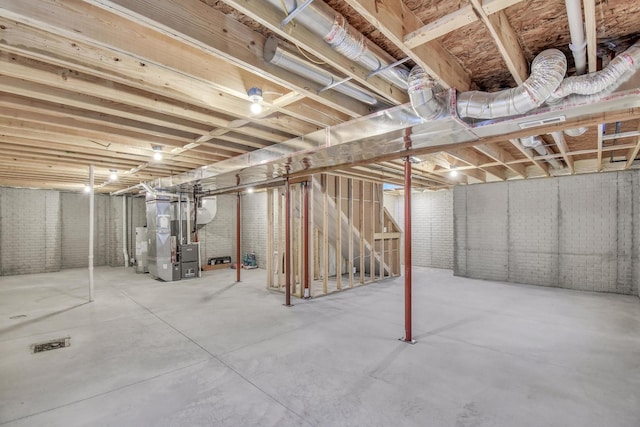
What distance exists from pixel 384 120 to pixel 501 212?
214 inches

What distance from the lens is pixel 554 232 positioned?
6.11 m

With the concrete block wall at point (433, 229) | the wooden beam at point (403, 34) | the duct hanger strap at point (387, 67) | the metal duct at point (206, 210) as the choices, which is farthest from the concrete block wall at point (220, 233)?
the wooden beam at point (403, 34)

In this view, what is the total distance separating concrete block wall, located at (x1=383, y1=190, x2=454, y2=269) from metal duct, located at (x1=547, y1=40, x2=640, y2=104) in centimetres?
650

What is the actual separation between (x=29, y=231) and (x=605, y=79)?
11.4 meters


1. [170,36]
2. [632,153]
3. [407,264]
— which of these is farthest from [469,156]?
[170,36]

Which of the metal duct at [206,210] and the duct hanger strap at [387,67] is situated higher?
the duct hanger strap at [387,67]

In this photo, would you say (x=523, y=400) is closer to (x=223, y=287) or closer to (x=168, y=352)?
(x=168, y=352)

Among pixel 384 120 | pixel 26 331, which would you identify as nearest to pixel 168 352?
pixel 26 331

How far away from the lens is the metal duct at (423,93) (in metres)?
2.12

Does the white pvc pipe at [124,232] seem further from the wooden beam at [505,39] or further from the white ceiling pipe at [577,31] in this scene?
the white ceiling pipe at [577,31]

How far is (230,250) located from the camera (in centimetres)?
967

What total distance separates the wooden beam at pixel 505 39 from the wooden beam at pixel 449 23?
3 centimetres

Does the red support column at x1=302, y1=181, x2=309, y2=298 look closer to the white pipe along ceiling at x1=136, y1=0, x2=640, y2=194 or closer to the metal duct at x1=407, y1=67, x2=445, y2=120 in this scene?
the white pipe along ceiling at x1=136, y1=0, x2=640, y2=194

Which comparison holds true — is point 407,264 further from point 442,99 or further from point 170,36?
point 170,36
